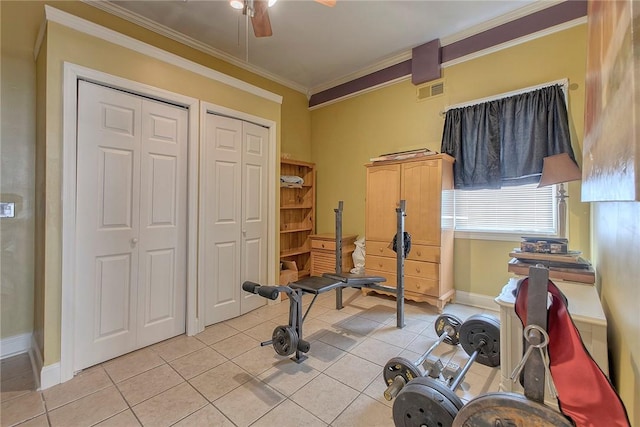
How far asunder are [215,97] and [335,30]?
68.7 inches

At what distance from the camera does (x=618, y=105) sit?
0.72m

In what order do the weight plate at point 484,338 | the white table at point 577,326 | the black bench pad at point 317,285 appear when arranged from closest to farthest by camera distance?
the white table at point 577,326 < the weight plate at point 484,338 < the black bench pad at point 317,285

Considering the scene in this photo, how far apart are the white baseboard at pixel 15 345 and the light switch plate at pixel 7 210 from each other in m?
1.07

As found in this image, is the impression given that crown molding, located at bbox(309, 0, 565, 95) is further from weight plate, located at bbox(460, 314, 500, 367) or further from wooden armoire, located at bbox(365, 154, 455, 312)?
weight plate, located at bbox(460, 314, 500, 367)

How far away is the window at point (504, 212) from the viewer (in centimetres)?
304

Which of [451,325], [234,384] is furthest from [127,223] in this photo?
[451,325]

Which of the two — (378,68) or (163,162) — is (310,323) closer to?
(163,162)

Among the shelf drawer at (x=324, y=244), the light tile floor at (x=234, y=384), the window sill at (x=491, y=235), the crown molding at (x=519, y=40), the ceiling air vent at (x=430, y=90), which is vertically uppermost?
the crown molding at (x=519, y=40)

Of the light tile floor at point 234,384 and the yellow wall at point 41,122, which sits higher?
the yellow wall at point 41,122

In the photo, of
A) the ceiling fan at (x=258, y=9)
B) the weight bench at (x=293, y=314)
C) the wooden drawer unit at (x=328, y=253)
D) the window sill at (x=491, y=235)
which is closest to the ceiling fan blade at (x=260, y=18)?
the ceiling fan at (x=258, y=9)

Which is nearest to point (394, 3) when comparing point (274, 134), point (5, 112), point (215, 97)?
point (274, 134)

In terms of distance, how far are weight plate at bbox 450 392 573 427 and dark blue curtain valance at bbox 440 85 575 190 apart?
3023mm

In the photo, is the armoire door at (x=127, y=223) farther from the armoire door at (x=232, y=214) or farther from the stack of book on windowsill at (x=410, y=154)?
the stack of book on windowsill at (x=410, y=154)

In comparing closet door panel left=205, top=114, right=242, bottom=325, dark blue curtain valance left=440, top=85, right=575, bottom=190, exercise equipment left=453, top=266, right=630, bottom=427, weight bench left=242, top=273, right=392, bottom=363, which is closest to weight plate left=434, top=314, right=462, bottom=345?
weight bench left=242, top=273, right=392, bottom=363
